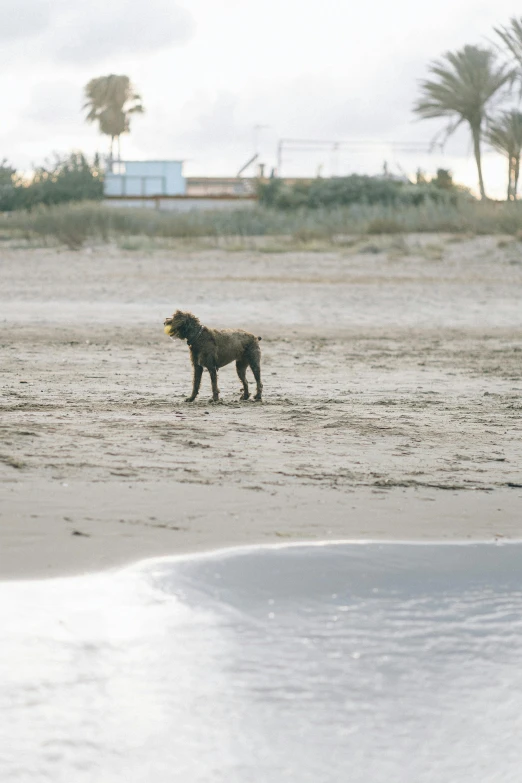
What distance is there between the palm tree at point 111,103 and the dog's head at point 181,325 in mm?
56517

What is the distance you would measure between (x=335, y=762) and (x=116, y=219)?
25176 millimetres

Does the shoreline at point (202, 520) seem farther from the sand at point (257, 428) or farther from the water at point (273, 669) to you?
the water at point (273, 669)

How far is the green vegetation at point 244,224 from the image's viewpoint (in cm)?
2616

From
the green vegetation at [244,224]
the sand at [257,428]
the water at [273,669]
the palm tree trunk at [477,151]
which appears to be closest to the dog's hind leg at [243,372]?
the sand at [257,428]

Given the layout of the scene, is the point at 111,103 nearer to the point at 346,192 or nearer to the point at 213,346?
the point at 346,192

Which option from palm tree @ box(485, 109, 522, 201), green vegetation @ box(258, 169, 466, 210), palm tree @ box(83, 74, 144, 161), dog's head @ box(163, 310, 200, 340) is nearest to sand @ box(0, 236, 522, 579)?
dog's head @ box(163, 310, 200, 340)

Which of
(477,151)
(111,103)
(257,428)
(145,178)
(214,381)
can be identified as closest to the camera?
(257,428)

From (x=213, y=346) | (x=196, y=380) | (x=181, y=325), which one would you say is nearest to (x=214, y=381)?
(x=196, y=380)

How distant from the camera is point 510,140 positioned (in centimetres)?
3081

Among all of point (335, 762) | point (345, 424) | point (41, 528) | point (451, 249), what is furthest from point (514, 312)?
point (335, 762)

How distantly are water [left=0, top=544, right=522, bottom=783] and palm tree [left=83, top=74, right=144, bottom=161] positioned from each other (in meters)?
59.8

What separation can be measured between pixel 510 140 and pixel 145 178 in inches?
794

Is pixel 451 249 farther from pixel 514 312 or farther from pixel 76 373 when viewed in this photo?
pixel 76 373

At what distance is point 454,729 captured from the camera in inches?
160
